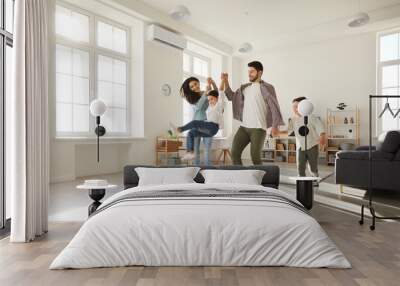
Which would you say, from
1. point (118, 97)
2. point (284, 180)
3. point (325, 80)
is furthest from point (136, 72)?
point (325, 80)

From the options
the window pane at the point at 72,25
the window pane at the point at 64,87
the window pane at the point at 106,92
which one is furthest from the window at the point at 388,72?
the window pane at the point at 64,87

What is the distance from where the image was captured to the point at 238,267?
2557 millimetres

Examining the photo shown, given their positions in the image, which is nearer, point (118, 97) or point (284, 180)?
point (284, 180)

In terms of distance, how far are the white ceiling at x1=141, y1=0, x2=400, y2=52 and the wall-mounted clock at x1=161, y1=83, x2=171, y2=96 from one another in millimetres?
1716

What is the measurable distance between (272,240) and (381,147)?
143 inches

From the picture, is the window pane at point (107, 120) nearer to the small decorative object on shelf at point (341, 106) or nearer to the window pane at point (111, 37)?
the window pane at point (111, 37)

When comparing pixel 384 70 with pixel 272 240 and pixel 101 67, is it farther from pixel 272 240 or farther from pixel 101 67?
pixel 272 240

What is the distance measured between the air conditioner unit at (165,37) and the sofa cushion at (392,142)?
17.8ft

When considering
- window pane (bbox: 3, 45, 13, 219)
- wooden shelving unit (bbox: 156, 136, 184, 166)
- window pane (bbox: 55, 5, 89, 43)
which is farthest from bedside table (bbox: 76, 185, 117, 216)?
wooden shelving unit (bbox: 156, 136, 184, 166)

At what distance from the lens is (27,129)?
127 inches

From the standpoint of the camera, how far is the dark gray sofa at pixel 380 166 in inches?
207

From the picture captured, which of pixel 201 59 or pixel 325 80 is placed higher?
pixel 201 59

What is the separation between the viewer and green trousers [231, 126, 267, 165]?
515cm

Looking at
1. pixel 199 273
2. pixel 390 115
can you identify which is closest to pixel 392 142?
pixel 199 273
